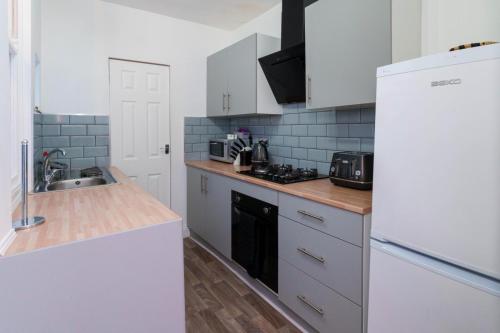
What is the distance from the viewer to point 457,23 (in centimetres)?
151

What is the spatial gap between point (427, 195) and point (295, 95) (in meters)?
1.61

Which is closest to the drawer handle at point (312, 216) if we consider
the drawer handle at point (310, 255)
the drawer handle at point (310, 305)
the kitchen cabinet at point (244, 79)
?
the drawer handle at point (310, 255)

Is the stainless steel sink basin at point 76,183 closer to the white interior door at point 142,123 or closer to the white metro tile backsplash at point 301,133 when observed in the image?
the white interior door at point 142,123

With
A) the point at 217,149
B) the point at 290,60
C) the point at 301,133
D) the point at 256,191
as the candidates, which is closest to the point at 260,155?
the point at 301,133

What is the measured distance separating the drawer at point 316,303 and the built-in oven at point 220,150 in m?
1.50

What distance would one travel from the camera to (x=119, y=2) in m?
2.81

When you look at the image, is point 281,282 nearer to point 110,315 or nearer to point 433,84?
point 110,315

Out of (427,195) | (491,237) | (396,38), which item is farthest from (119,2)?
(491,237)

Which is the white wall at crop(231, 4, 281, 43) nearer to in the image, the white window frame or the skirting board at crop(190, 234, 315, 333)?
the white window frame

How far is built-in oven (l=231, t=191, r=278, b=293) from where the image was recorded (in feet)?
6.61

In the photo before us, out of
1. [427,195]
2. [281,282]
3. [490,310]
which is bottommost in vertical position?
[281,282]

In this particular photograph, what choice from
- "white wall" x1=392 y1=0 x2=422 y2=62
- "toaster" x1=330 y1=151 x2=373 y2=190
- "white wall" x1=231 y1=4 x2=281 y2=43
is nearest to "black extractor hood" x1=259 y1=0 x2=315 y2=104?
"white wall" x1=231 y1=4 x2=281 y2=43

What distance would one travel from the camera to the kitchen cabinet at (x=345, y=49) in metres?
1.59

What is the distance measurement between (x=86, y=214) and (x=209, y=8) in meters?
2.48
